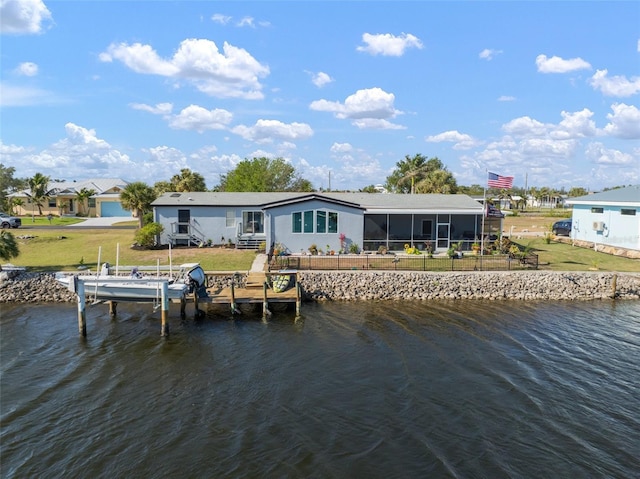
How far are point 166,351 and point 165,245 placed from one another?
1608cm

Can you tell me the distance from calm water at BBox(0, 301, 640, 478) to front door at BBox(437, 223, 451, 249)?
10.8 m

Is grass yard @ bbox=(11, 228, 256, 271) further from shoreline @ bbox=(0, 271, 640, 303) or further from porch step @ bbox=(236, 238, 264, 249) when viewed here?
shoreline @ bbox=(0, 271, 640, 303)

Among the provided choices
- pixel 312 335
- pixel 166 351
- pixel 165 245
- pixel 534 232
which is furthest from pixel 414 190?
pixel 166 351

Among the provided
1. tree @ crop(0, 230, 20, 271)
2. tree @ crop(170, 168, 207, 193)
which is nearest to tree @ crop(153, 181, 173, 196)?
Result: tree @ crop(170, 168, 207, 193)

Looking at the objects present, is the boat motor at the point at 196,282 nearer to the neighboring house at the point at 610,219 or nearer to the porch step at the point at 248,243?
the porch step at the point at 248,243

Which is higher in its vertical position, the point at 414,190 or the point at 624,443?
the point at 414,190

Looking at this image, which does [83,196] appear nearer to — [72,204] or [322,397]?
[72,204]

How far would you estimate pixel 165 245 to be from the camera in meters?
31.1

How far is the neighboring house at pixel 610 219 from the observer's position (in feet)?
101

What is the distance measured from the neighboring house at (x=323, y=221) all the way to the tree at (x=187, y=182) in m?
17.4

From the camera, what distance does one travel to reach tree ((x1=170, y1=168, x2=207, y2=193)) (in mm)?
50312

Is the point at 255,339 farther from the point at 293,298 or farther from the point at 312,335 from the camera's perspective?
the point at 293,298

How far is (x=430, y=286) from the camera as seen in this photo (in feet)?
76.2

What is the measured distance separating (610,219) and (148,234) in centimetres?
3135
